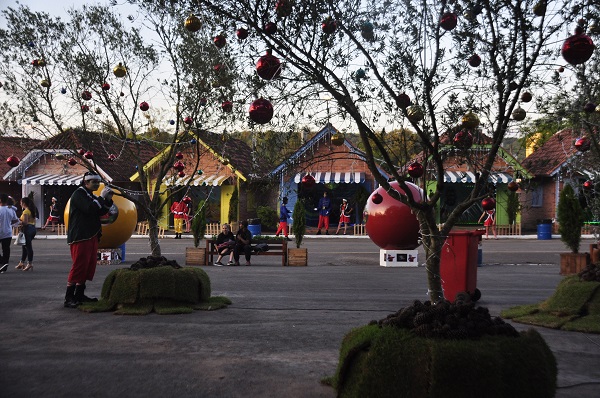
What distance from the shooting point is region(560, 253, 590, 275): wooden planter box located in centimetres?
1435

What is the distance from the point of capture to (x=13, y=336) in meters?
7.20

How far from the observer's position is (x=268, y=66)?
569 cm

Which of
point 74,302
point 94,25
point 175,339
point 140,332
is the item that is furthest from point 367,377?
point 94,25

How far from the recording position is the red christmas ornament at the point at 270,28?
18.4 ft

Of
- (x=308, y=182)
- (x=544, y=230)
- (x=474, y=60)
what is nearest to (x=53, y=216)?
(x=544, y=230)

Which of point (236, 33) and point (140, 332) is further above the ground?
point (236, 33)

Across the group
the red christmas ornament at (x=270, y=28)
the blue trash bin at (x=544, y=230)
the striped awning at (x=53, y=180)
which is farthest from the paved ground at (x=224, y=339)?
the striped awning at (x=53, y=180)

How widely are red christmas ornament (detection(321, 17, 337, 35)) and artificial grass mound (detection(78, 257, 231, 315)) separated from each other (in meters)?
4.64

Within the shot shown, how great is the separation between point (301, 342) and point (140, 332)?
6.36ft

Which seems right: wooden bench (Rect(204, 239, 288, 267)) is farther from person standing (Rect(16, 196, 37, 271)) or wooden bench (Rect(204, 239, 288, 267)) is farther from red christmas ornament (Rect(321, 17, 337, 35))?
red christmas ornament (Rect(321, 17, 337, 35))

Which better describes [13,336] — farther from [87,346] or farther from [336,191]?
[336,191]

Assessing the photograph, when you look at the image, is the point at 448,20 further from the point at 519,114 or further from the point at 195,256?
the point at 195,256

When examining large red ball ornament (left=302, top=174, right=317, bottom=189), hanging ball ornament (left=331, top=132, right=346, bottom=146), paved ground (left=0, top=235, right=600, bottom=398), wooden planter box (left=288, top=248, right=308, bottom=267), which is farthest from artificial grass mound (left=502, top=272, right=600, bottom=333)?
wooden planter box (left=288, top=248, right=308, bottom=267)

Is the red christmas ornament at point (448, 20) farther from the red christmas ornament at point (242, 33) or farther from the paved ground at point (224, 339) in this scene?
the paved ground at point (224, 339)
